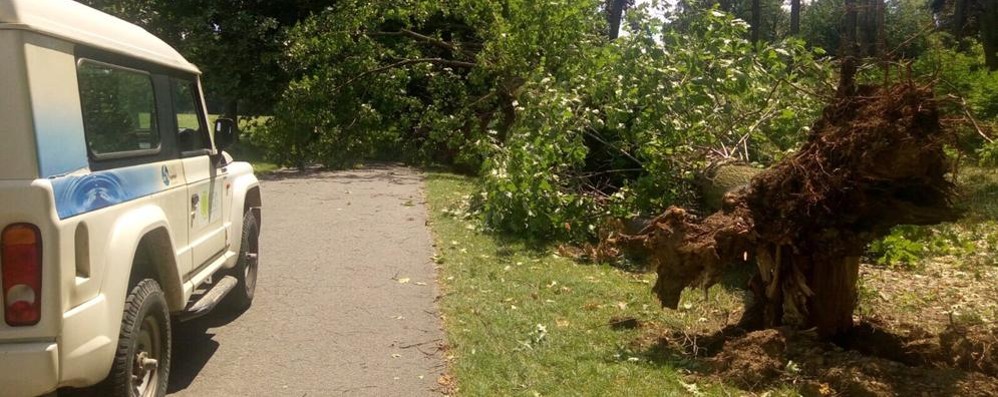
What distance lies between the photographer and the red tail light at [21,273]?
3723 mm

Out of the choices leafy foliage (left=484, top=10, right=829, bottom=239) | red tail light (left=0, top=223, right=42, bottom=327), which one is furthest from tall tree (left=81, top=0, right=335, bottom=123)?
red tail light (left=0, top=223, right=42, bottom=327)

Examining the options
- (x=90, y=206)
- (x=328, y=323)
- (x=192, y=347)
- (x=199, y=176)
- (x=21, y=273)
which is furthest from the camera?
(x=328, y=323)

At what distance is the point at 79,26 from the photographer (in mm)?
4453

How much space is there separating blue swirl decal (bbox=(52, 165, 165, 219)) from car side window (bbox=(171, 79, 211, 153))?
3.12ft

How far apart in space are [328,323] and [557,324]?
6.19ft

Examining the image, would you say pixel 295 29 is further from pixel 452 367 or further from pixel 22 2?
pixel 22 2

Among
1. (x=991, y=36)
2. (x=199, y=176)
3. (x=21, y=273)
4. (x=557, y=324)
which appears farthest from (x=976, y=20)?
(x=21, y=273)

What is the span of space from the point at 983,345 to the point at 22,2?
18.5 feet

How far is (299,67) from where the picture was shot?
1872cm

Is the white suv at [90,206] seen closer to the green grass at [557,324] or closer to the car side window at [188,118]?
the car side window at [188,118]

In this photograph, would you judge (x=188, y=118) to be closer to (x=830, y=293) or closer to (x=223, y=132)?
(x=223, y=132)

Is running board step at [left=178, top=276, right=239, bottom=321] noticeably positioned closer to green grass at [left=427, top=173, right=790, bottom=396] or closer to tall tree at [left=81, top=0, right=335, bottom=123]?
green grass at [left=427, top=173, right=790, bottom=396]

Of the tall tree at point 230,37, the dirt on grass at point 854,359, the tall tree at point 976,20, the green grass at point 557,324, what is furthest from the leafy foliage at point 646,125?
the tall tree at point 976,20

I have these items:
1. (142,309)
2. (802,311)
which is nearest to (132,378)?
(142,309)
